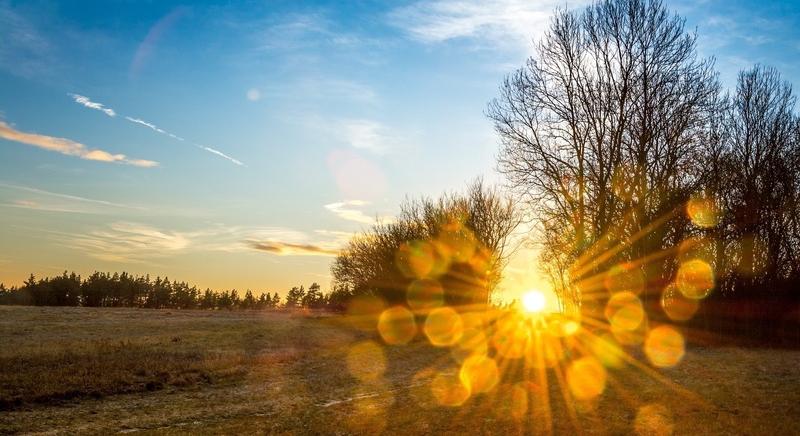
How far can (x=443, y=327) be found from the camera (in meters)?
40.2

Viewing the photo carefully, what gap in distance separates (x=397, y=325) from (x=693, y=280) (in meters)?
22.8

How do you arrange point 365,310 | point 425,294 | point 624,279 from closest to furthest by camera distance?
1. point 624,279
2. point 425,294
3. point 365,310

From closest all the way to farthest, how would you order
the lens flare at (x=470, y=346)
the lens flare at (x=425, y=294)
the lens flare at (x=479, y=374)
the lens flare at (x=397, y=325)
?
the lens flare at (x=479, y=374)
the lens flare at (x=470, y=346)
the lens flare at (x=397, y=325)
the lens flare at (x=425, y=294)

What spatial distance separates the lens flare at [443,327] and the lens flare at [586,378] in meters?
12.8

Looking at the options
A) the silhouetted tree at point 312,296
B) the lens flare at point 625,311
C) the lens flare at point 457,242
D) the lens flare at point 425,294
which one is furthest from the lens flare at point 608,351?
the silhouetted tree at point 312,296

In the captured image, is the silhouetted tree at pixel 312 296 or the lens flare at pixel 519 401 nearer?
the lens flare at pixel 519 401

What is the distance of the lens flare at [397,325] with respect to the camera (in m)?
35.4

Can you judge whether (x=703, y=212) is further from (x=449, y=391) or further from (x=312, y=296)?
(x=312, y=296)

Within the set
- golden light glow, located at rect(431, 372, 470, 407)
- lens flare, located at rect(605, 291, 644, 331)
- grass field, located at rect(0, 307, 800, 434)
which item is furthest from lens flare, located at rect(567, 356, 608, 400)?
lens flare, located at rect(605, 291, 644, 331)

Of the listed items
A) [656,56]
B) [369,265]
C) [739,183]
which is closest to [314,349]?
[656,56]

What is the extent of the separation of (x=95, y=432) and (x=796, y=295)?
28896 millimetres

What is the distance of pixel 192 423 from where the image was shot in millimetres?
12484

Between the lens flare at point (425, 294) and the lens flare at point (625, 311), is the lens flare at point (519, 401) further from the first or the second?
the lens flare at point (425, 294)

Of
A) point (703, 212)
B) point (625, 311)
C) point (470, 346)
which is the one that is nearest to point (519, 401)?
point (625, 311)
